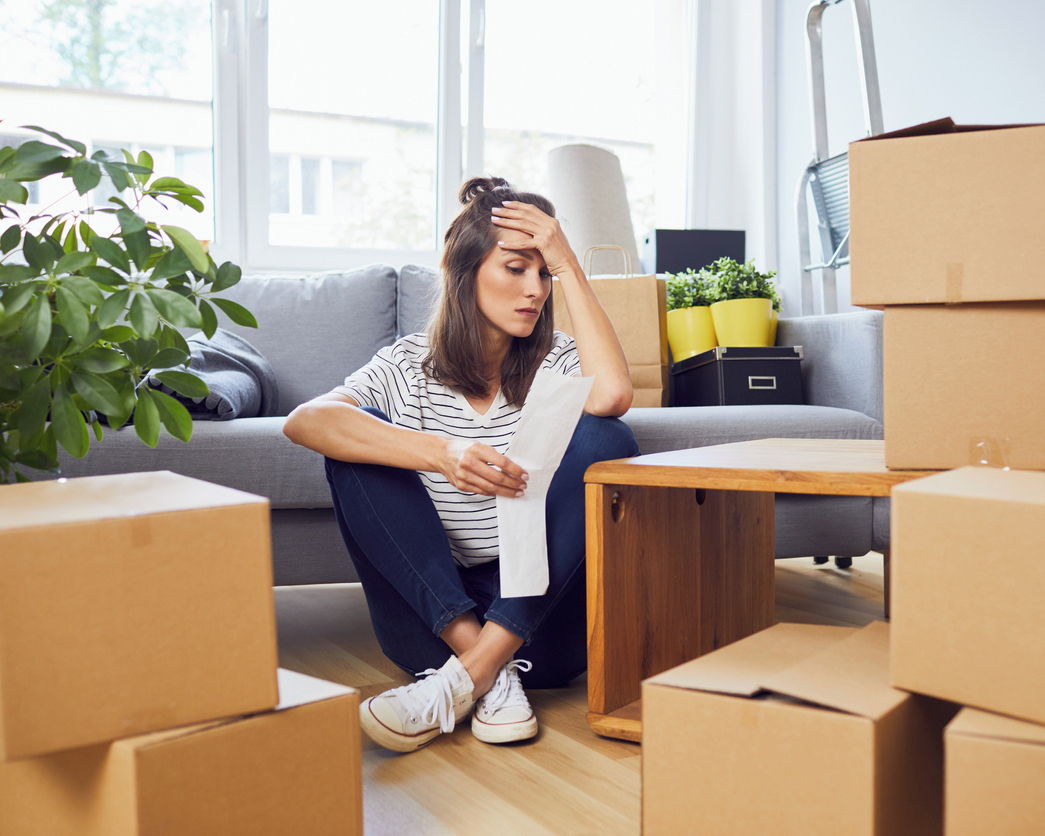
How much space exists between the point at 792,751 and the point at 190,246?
0.77 meters

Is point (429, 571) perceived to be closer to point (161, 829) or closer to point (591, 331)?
point (591, 331)

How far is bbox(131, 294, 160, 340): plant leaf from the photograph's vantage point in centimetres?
87

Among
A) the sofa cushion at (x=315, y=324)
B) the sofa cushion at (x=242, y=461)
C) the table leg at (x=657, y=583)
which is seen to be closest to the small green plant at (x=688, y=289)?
the sofa cushion at (x=315, y=324)

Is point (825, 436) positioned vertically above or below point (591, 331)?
below

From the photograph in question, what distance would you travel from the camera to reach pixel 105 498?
75 cm

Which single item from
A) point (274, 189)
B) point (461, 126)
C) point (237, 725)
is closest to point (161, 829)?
point (237, 725)

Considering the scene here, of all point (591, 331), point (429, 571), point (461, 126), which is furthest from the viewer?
point (461, 126)

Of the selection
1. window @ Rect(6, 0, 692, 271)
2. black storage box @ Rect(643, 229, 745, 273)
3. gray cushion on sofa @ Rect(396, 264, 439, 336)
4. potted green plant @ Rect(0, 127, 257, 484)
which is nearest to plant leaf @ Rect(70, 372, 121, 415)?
potted green plant @ Rect(0, 127, 257, 484)

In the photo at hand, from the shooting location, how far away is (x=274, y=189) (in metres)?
2.80

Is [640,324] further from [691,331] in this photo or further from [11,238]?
[11,238]

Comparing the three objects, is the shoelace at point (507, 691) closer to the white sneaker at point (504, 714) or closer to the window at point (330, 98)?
the white sneaker at point (504, 714)

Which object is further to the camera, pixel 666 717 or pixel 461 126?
pixel 461 126

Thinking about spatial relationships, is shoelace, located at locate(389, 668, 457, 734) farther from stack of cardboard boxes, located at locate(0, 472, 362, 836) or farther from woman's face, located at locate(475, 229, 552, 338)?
woman's face, located at locate(475, 229, 552, 338)

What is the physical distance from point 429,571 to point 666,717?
49 centimetres
